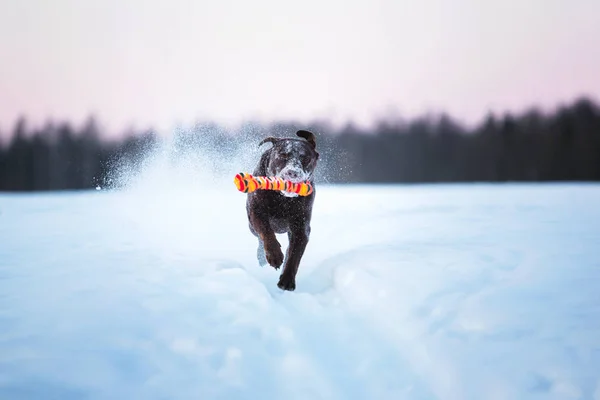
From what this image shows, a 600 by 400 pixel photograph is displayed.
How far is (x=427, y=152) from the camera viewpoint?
3591cm

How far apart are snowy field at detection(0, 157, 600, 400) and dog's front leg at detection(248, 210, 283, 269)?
0.29m

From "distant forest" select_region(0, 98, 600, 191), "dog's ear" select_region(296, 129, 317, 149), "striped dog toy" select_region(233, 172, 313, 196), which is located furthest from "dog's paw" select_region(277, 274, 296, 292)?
"distant forest" select_region(0, 98, 600, 191)

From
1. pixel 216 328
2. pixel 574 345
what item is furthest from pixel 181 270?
pixel 574 345

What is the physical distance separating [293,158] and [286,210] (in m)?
0.60

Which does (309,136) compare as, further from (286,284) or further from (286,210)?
(286,284)

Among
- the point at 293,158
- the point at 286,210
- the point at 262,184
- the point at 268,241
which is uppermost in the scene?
the point at 293,158

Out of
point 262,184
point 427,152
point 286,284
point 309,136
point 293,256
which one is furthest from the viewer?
point 427,152

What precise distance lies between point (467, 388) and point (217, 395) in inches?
60.6

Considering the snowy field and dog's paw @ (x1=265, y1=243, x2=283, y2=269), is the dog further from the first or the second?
the snowy field

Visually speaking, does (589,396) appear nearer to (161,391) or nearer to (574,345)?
(574,345)

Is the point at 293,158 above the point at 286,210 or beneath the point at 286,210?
above

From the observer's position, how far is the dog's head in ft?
15.6

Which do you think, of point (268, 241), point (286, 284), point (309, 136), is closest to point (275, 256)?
point (268, 241)

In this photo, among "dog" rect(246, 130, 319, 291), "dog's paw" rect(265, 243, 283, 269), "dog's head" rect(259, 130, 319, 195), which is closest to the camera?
"dog's head" rect(259, 130, 319, 195)
